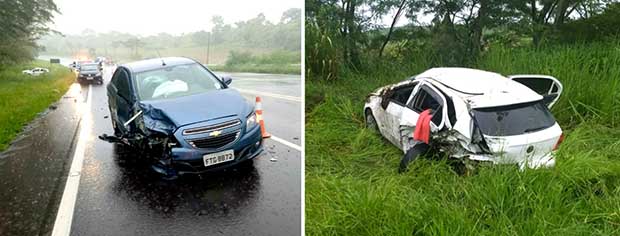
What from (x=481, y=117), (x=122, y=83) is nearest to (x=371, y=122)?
(x=481, y=117)

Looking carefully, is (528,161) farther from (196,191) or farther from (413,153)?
(196,191)

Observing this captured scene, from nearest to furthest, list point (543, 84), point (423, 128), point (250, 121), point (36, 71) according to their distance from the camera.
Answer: point (250, 121)
point (36, 71)
point (423, 128)
point (543, 84)

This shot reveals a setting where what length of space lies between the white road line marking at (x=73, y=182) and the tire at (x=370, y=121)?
3.86 ft

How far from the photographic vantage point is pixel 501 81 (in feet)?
6.31

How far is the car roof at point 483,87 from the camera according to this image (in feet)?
5.96

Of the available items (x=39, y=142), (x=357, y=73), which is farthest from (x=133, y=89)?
(x=357, y=73)

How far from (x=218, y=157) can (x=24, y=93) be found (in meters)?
0.82

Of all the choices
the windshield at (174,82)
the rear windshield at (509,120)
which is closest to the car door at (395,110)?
the rear windshield at (509,120)

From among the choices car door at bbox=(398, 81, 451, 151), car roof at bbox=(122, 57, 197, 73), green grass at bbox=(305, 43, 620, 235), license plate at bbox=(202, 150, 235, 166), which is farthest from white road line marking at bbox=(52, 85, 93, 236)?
car door at bbox=(398, 81, 451, 151)

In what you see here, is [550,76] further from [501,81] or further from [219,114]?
[219,114]

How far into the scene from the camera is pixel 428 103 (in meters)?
1.96

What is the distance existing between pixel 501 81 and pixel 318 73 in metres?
0.80

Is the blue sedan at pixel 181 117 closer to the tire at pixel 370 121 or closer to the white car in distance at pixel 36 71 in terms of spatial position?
the white car in distance at pixel 36 71

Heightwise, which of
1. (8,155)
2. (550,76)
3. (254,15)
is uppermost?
(254,15)
